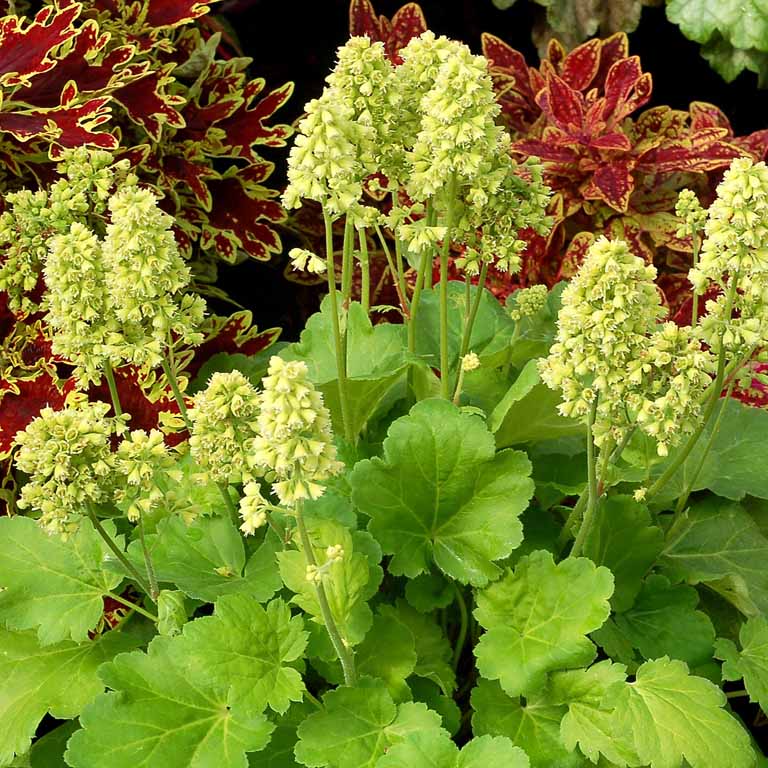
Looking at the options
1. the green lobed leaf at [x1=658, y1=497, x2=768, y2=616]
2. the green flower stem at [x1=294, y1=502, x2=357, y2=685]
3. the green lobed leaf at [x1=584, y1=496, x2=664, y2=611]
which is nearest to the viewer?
the green flower stem at [x1=294, y1=502, x2=357, y2=685]

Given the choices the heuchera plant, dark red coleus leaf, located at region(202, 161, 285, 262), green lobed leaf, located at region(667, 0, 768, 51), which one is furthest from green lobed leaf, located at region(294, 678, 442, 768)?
green lobed leaf, located at region(667, 0, 768, 51)

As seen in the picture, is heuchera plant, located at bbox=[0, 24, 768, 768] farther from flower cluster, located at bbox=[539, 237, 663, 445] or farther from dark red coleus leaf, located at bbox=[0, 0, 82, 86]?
dark red coleus leaf, located at bbox=[0, 0, 82, 86]

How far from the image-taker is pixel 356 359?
178cm

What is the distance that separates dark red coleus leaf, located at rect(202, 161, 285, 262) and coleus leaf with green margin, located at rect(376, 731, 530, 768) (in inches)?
48.7

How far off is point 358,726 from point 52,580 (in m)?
0.50

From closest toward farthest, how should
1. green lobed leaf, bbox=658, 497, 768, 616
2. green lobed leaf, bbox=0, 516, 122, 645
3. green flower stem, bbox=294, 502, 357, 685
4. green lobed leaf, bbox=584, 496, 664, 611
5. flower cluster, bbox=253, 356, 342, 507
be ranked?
flower cluster, bbox=253, 356, 342, 507
green flower stem, bbox=294, 502, 357, 685
green lobed leaf, bbox=0, 516, 122, 645
green lobed leaf, bbox=584, 496, 664, 611
green lobed leaf, bbox=658, 497, 768, 616

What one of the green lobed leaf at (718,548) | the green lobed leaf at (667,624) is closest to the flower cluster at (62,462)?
the green lobed leaf at (667,624)

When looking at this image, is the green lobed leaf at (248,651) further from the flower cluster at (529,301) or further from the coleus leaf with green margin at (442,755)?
the flower cluster at (529,301)

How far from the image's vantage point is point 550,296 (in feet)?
6.27

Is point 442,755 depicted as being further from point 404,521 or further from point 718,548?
point 718,548

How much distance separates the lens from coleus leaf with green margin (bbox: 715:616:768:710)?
4.66 ft

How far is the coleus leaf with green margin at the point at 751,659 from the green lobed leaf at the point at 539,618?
0.70 ft

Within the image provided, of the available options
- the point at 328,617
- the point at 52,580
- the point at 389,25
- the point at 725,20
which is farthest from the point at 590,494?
the point at 725,20

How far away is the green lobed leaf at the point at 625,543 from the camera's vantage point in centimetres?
157
